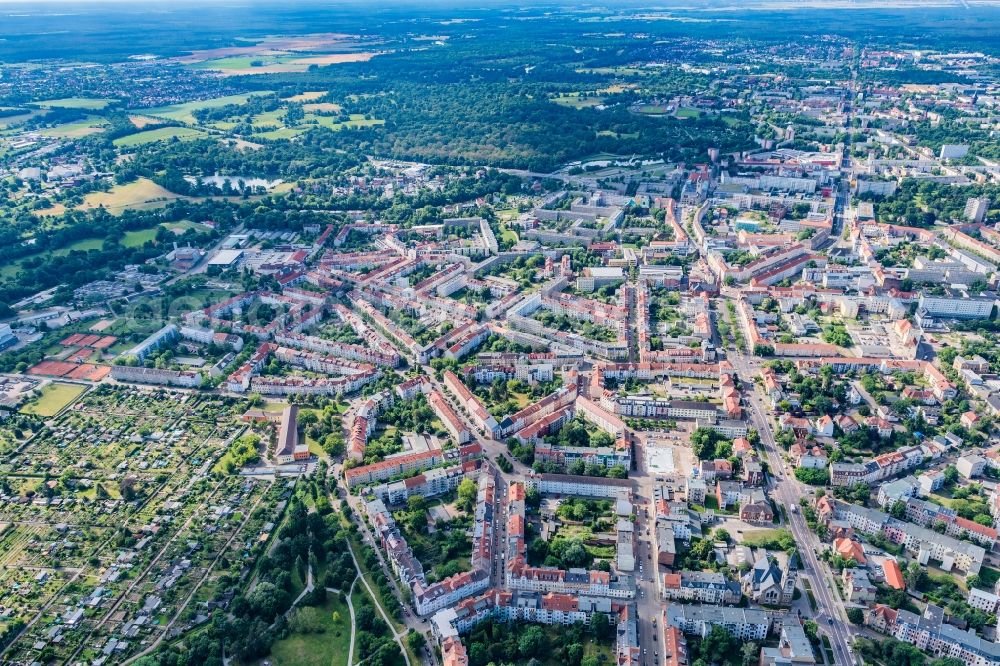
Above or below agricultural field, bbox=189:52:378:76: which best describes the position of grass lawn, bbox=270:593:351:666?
below

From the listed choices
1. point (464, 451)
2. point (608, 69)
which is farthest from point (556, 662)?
point (608, 69)

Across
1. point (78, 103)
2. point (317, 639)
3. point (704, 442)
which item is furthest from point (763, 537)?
point (78, 103)

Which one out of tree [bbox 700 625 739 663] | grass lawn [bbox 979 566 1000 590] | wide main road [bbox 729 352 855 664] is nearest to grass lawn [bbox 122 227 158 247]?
wide main road [bbox 729 352 855 664]

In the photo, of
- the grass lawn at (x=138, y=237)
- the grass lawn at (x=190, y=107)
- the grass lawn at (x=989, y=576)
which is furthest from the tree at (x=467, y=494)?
the grass lawn at (x=190, y=107)

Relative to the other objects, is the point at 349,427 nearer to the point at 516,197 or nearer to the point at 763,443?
the point at 763,443

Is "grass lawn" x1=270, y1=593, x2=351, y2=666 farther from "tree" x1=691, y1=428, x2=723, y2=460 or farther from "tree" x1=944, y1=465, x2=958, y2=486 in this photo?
"tree" x1=944, y1=465, x2=958, y2=486

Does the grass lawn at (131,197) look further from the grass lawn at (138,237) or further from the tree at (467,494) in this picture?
the tree at (467,494)
